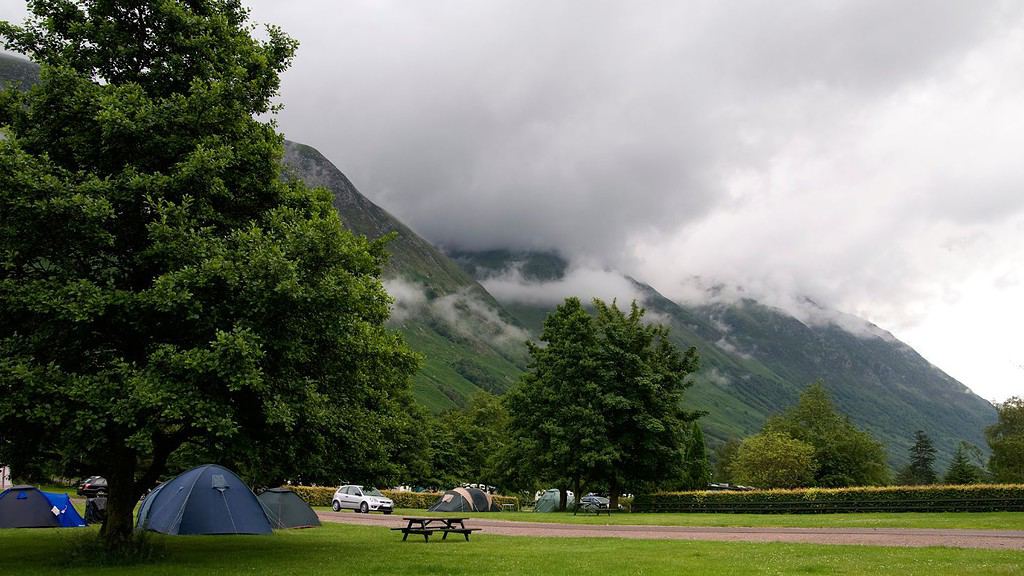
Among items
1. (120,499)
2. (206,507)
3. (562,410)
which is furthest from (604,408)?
(120,499)

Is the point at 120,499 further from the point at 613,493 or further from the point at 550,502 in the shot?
the point at 550,502

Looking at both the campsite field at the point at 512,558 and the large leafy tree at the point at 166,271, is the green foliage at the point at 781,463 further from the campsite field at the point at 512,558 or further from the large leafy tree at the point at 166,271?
the large leafy tree at the point at 166,271

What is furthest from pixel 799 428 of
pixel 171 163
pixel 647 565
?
pixel 171 163

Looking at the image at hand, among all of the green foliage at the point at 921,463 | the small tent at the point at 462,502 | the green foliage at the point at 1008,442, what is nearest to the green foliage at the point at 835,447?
the green foliage at the point at 1008,442

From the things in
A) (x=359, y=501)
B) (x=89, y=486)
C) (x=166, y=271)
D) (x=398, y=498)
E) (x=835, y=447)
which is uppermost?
(x=166, y=271)

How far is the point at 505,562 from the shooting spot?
792 inches

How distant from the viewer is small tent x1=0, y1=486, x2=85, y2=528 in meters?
33.2

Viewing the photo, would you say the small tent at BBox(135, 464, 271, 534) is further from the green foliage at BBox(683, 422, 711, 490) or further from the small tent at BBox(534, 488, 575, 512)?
the green foliage at BBox(683, 422, 711, 490)

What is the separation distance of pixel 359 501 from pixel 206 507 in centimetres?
3734

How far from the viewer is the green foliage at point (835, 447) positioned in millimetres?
91438

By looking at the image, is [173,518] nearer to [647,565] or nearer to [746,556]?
[647,565]

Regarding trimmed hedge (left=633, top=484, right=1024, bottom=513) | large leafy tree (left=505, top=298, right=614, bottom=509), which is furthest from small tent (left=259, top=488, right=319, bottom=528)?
trimmed hedge (left=633, top=484, right=1024, bottom=513)

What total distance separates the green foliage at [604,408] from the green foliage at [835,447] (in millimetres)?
40343

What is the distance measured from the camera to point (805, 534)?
95.9 ft
